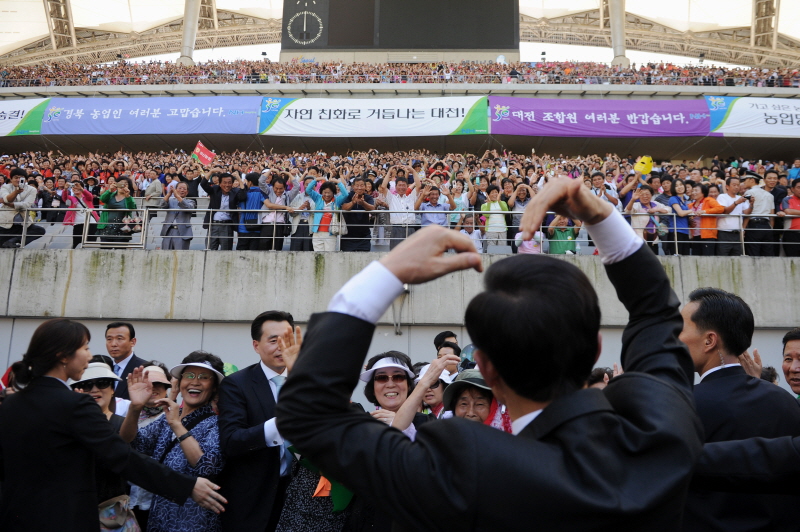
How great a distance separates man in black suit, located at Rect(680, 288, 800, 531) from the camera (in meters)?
2.29

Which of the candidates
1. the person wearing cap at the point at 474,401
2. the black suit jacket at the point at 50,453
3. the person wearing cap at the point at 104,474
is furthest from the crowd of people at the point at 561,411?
the person wearing cap at the point at 104,474

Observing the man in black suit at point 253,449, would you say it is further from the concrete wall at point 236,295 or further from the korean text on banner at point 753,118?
the korean text on banner at point 753,118

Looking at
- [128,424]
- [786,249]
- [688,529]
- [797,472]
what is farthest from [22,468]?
[786,249]

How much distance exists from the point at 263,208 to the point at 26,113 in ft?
56.0

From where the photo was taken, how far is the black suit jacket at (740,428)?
90.0 inches

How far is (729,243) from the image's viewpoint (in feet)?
32.4

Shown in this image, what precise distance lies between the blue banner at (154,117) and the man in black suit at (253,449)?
19.0m

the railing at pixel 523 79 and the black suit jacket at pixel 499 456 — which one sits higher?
the railing at pixel 523 79

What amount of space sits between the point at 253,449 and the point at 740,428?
2.31m

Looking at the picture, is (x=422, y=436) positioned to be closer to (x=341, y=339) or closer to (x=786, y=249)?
(x=341, y=339)

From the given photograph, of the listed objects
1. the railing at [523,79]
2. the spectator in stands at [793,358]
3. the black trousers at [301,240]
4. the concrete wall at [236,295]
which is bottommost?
the spectator in stands at [793,358]

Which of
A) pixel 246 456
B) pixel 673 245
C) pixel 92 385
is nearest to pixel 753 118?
pixel 673 245

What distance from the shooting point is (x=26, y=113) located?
22.4 metres

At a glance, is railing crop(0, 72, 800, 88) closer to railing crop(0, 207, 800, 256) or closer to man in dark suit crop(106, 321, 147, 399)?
railing crop(0, 207, 800, 256)
